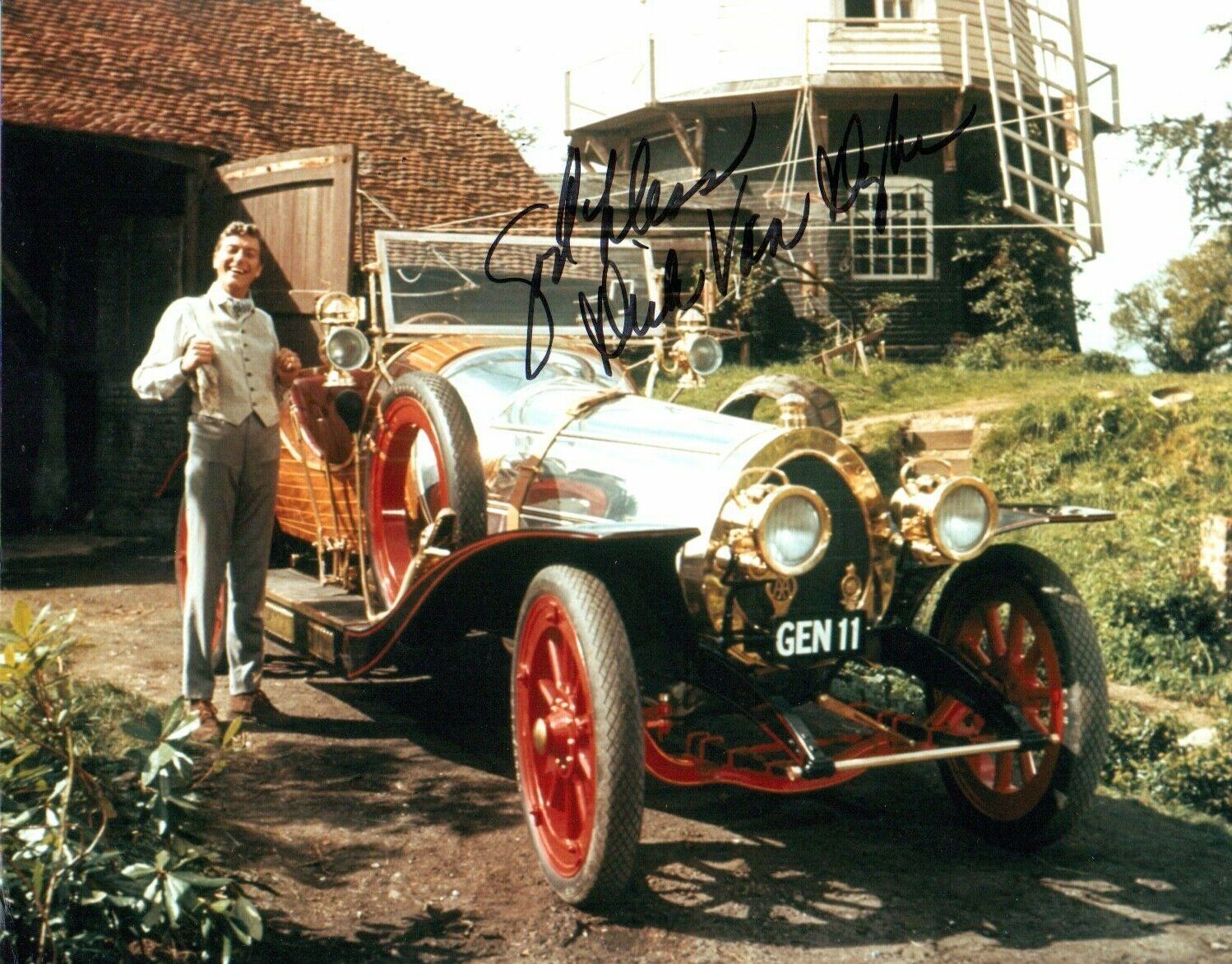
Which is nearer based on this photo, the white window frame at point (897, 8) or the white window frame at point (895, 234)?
the white window frame at point (897, 8)

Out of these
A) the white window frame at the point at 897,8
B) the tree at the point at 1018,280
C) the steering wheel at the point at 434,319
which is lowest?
the steering wheel at the point at 434,319

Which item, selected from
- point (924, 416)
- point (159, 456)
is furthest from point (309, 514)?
point (924, 416)

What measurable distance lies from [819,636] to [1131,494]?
220 inches

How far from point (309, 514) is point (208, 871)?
8.82 ft

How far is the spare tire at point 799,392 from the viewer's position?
14.9 feet

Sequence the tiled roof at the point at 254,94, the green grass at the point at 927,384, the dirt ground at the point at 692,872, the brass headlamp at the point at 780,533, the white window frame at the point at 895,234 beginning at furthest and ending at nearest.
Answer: the white window frame at the point at 895,234
the green grass at the point at 927,384
the tiled roof at the point at 254,94
the brass headlamp at the point at 780,533
the dirt ground at the point at 692,872

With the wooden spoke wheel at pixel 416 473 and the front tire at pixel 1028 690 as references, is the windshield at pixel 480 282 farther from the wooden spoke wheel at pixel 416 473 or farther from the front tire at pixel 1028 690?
the front tire at pixel 1028 690

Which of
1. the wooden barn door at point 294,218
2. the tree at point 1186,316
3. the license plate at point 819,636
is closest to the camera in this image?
the license plate at point 819,636

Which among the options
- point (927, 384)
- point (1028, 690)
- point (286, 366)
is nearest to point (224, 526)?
point (286, 366)

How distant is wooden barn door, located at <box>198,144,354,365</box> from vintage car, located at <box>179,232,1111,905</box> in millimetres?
2556

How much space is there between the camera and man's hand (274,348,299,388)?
14.9 ft

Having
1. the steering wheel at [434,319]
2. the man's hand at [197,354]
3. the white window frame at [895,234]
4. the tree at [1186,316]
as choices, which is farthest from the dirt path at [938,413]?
the man's hand at [197,354]

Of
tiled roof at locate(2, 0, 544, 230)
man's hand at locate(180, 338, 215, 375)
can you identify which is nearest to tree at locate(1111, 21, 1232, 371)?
man's hand at locate(180, 338, 215, 375)

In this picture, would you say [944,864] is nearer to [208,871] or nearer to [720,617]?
[720,617]
